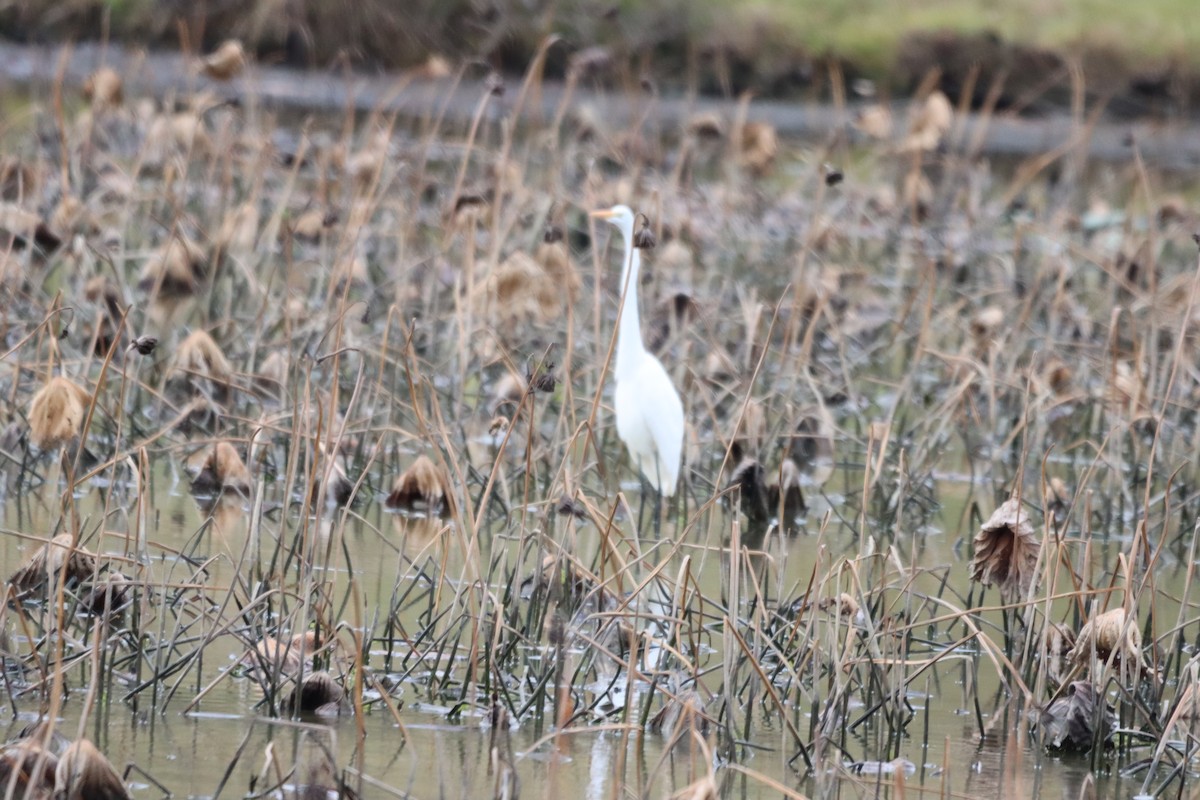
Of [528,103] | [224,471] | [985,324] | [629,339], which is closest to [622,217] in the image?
[629,339]

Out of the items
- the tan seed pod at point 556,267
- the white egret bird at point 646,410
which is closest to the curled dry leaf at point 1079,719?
the white egret bird at point 646,410

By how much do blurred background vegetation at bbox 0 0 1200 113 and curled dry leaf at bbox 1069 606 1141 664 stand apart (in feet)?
43.3

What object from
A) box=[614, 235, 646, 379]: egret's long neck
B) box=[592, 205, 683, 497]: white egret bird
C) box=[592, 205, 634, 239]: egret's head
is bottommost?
box=[592, 205, 683, 497]: white egret bird

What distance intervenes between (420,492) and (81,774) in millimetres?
2299

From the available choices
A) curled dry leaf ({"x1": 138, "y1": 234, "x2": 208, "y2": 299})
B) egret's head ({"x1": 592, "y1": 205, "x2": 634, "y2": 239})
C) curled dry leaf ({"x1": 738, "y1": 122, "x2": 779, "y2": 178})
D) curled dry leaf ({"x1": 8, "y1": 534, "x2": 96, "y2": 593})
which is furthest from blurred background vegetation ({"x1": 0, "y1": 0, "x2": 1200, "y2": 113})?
curled dry leaf ({"x1": 8, "y1": 534, "x2": 96, "y2": 593})

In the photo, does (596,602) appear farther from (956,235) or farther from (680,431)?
(956,235)

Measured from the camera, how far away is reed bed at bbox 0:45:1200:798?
302 centimetres

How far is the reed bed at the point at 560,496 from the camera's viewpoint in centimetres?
302

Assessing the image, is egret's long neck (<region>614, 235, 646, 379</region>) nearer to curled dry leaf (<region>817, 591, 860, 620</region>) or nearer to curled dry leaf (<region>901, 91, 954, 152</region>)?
curled dry leaf (<region>817, 591, 860, 620</region>)

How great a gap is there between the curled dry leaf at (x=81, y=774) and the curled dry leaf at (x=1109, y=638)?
1749mm

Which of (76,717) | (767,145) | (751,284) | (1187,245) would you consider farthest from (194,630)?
(1187,245)

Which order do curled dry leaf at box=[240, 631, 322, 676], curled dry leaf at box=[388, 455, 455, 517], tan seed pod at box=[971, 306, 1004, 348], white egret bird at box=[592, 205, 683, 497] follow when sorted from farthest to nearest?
tan seed pod at box=[971, 306, 1004, 348], white egret bird at box=[592, 205, 683, 497], curled dry leaf at box=[388, 455, 455, 517], curled dry leaf at box=[240, 631, 322, 676]

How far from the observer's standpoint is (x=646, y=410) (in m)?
4.76

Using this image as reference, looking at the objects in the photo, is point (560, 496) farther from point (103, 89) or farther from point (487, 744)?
point (103, 89)
